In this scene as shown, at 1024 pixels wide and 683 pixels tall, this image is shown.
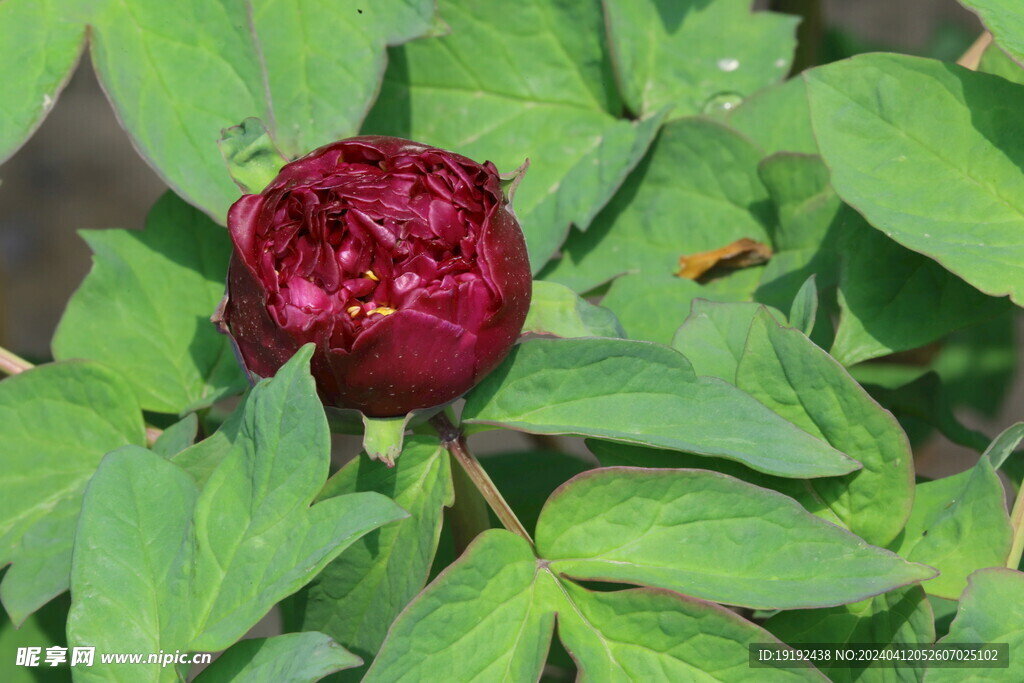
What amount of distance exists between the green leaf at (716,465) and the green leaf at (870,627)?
0.06 m

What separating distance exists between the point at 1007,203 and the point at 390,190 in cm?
42

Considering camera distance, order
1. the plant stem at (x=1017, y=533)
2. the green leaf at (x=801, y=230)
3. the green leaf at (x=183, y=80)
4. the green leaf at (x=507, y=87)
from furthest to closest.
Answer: the green leaf at (x=507, y=87) → the green leaf at (x=801, y=230) → the green leaf at (x=183, y=80) → the plant stem at (x=1017, y=533)

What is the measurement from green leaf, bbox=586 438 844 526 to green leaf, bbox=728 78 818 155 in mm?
379

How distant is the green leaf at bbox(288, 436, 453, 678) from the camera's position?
0.65 meters

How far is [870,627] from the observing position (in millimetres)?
650

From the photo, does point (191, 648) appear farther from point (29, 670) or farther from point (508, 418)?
point (29, 670)

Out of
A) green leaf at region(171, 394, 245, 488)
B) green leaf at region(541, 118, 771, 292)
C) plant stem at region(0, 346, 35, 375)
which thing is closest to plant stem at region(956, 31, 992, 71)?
green leaf at region(541, 118, 771, 292)

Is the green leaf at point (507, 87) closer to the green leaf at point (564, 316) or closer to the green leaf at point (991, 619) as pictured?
the green leaf at point (564, 316)

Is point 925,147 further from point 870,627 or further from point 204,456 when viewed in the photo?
point 204,456

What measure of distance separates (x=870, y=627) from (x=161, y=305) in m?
0.62

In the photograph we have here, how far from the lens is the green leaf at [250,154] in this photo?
682mm

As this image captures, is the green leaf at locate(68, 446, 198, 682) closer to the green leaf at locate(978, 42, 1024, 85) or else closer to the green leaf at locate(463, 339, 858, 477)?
the green leaf at locate(463, 339, 858, 477)

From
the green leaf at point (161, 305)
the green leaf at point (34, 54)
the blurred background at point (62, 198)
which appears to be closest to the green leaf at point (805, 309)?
the green leaf at point (161, 305)

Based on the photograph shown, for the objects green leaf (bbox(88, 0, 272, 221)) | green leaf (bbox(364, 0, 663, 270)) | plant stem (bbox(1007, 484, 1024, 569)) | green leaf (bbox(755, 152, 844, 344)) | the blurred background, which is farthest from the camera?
the blurred background
